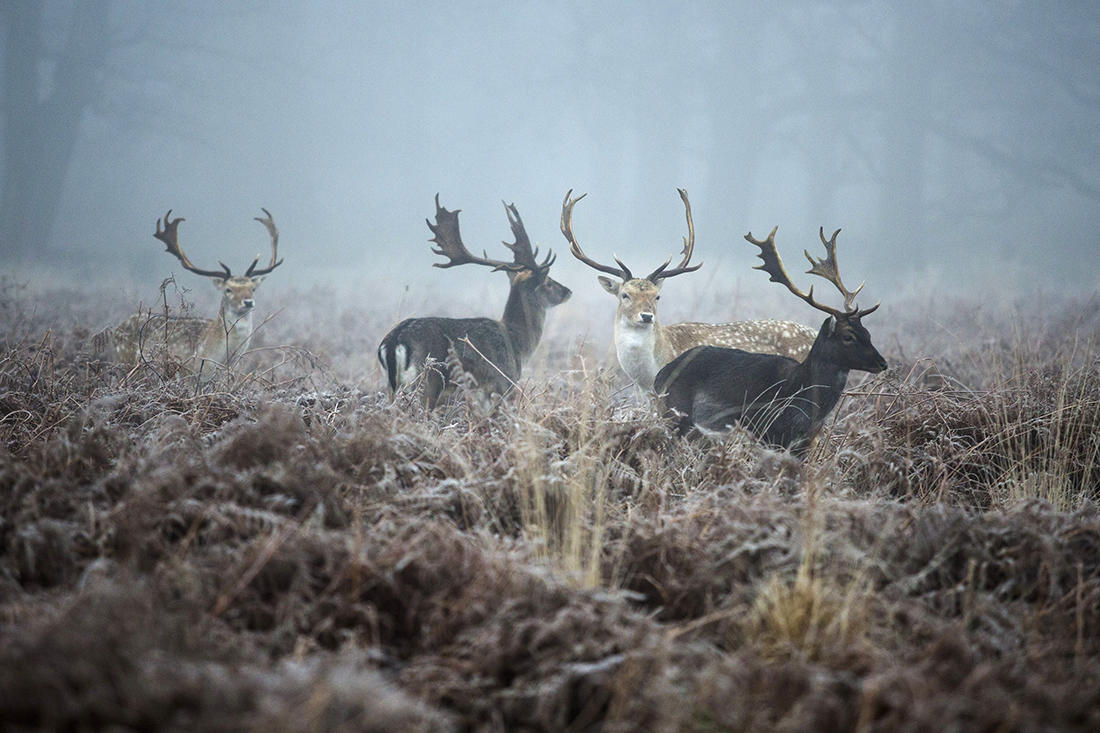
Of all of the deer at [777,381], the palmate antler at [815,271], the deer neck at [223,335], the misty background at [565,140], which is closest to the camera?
the deer at [777,381]

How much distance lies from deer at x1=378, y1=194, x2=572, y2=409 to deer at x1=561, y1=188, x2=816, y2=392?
2.13 feet

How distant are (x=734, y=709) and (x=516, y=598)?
0.75 m

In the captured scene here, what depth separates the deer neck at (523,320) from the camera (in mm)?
6531

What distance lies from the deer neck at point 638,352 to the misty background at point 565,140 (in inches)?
231

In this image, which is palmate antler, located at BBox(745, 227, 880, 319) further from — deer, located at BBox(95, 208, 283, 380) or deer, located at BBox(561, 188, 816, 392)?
deer, located at BBox(95, 208, 283, 380)

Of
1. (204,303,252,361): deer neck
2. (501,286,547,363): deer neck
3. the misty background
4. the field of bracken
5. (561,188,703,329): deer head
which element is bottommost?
the field of bracken

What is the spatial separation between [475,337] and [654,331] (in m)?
1.53

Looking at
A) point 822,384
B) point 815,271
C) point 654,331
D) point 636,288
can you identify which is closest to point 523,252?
point 636,288

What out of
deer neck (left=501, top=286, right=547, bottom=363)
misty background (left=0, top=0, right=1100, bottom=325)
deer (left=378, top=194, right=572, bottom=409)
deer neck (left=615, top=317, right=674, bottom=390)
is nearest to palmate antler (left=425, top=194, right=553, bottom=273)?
deer (left=378, top=194, right=572, bottom=409)

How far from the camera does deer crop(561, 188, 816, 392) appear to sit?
6023 mm

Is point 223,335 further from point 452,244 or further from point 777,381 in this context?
point 777,381

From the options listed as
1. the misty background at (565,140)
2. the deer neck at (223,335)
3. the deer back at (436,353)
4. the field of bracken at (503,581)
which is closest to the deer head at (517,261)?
the deer back at (436,353)

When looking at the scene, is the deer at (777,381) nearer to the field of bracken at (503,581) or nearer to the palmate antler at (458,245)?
the field of bracken at (503,581)

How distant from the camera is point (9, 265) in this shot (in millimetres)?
17844
